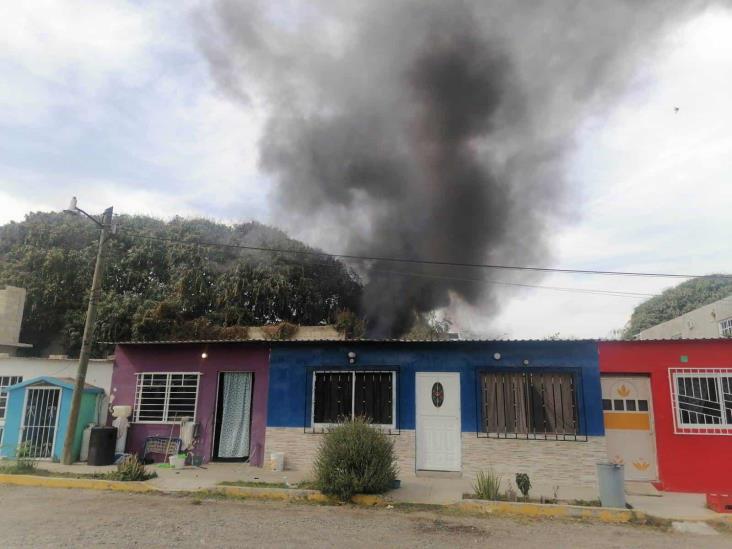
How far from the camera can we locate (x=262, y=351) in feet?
37.7

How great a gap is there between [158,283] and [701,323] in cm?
2481

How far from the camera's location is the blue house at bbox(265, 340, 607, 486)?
9633 mm

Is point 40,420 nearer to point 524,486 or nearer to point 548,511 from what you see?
point 524,486

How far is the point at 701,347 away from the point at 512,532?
5.59m

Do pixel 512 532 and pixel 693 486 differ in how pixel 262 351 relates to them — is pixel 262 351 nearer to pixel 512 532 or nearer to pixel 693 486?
pixel 512 532

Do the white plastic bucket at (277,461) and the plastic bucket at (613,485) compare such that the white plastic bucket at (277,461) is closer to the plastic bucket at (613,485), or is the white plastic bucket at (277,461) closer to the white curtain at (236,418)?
the white curtain at (236,418)

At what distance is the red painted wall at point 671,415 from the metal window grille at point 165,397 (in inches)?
346

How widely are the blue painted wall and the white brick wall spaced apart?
0.93 ft

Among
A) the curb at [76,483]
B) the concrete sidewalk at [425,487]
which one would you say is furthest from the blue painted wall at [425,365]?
the curb at [76,483]

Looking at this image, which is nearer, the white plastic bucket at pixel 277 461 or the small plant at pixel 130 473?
the small plant at pixel 130 473

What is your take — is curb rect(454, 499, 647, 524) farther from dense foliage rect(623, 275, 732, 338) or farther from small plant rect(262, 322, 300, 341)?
dense foliage rect(623, 275, 732, 338)

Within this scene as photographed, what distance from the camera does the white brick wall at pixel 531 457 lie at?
941cm

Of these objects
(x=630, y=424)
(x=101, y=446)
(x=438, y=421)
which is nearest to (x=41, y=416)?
(x=101, y=446)

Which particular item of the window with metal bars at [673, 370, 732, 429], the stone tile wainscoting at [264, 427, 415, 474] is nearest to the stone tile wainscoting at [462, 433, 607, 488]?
the stone tile wainscoting at [264, 427, 415, 474]
